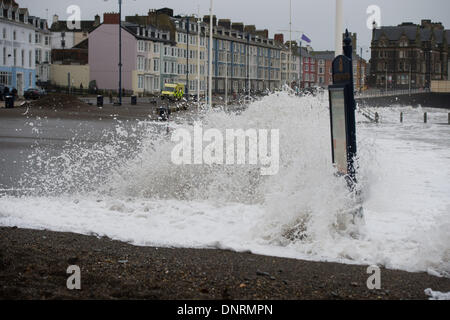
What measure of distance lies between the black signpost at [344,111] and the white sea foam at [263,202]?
0.88 feet

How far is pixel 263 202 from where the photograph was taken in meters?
11.4

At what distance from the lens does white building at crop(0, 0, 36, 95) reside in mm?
66375

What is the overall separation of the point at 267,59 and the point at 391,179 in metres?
118

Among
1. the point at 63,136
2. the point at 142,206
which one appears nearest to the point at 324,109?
the point at 142,206

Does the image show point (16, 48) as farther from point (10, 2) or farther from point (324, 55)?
point (324, 55)

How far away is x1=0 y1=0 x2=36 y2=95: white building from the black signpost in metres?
60.8

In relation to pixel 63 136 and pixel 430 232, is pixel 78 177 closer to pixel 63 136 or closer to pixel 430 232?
pixel 430 232

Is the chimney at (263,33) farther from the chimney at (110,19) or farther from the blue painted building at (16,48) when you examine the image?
the blue painted building at (16,48)

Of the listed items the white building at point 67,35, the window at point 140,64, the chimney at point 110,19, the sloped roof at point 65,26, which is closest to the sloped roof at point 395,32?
the sloped roof at point 65,26

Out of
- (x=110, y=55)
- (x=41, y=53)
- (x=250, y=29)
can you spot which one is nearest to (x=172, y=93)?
(x=110, y=55)

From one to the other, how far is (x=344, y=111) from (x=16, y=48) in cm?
6627

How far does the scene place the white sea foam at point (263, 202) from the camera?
7984 millimetres

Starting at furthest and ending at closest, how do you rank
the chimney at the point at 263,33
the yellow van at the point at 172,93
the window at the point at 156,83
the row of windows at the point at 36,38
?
the chimney at the point at 263,33 < the window at the point at 156,83 < the yellow van at the point at 172,93 < the row of windows at the point at 36,38

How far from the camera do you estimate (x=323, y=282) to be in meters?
6.16
